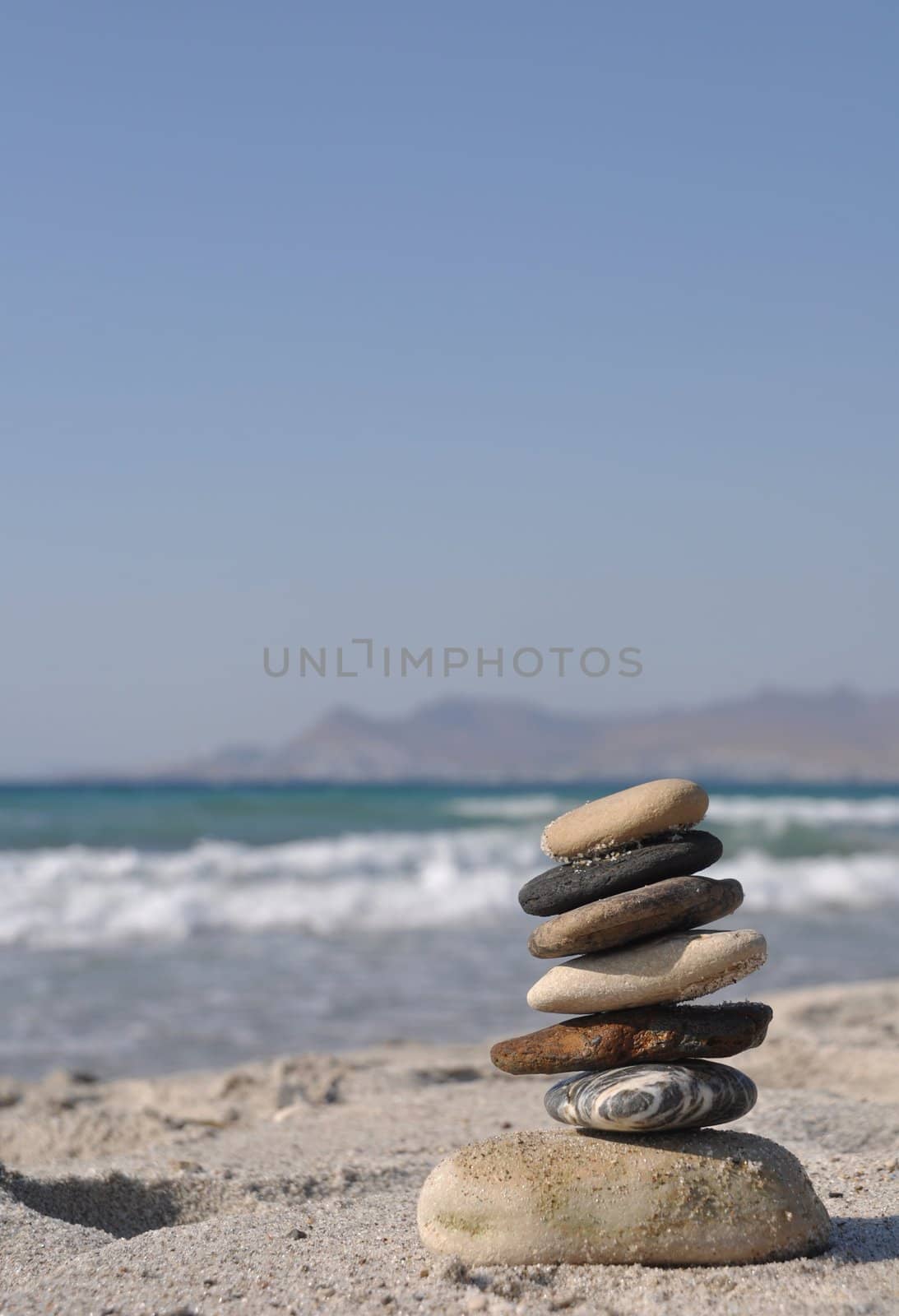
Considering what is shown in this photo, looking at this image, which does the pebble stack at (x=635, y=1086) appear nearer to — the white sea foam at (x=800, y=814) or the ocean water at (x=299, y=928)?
the ocean water at (x=299, y=928)

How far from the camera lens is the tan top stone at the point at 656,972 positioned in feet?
13.5

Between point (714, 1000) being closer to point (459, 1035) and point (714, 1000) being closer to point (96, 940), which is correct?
point (459, 1035)

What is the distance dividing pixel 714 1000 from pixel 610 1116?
716 centimetres

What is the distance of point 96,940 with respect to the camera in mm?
15367

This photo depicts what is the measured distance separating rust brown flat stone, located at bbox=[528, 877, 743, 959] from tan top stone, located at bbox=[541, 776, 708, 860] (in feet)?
0.59

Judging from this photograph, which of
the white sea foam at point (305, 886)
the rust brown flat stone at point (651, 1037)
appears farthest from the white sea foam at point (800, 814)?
the rust brown flat stone at point (651, 1037)

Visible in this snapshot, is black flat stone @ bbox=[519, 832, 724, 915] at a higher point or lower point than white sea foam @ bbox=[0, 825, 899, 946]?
higher

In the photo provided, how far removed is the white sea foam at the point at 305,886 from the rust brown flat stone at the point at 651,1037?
12.0 metres

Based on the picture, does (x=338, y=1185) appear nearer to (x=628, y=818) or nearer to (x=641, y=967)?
(x=641, y=967)

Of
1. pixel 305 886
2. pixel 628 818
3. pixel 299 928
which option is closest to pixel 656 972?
pixel 628 818

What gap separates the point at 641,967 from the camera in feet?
13.8

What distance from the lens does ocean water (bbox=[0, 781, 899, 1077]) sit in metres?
10.5

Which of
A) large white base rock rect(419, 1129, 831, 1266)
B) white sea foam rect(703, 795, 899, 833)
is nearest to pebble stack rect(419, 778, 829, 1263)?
large white base rock rect(419, 1129, 831, 1266)

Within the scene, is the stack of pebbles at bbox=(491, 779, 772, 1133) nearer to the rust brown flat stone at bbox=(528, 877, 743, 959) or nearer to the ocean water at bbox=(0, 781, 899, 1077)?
the rust brown flat stone at bbox=(528, 877, 743, 959)
